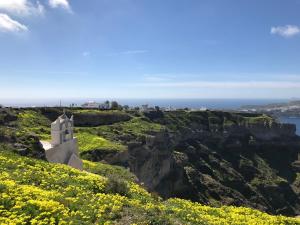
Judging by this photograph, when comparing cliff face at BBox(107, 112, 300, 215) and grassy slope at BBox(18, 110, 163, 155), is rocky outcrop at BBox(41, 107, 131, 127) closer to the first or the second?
grassy slope at BBox(18, 110, 163, 155)

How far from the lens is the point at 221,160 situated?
4978 inches

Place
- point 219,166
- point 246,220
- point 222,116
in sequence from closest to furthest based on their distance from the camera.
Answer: point 246,220 < point 219,166 < point 222,116

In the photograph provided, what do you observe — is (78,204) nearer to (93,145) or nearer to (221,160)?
(93,145)

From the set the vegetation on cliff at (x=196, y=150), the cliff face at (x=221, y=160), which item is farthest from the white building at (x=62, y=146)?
the cliff face at (x=221, y=160)

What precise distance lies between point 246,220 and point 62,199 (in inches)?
380

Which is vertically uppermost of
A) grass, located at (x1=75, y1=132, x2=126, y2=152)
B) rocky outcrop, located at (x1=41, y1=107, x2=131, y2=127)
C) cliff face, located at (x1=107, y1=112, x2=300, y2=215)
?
rocky outcrop, located at (x1=41, y1=107, x2=131, y2=127)

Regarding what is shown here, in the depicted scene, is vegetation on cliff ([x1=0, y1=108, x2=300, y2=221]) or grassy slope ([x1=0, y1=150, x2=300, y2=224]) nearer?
grassy slope ([x1=0, y1=150, x2=300, y2=224])

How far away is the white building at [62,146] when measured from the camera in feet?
142

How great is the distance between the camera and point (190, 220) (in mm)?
20859

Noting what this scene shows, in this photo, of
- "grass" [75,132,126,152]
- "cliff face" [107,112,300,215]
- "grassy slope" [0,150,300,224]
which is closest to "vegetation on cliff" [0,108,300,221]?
"cliff face" [107,112,300,215]

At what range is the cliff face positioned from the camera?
9269 centimetres

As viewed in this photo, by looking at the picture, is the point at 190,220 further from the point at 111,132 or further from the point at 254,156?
the point at 254,156

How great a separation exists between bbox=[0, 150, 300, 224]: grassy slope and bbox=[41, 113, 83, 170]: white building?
13.7 m

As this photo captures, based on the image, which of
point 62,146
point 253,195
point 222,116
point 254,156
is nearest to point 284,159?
point 254,156
